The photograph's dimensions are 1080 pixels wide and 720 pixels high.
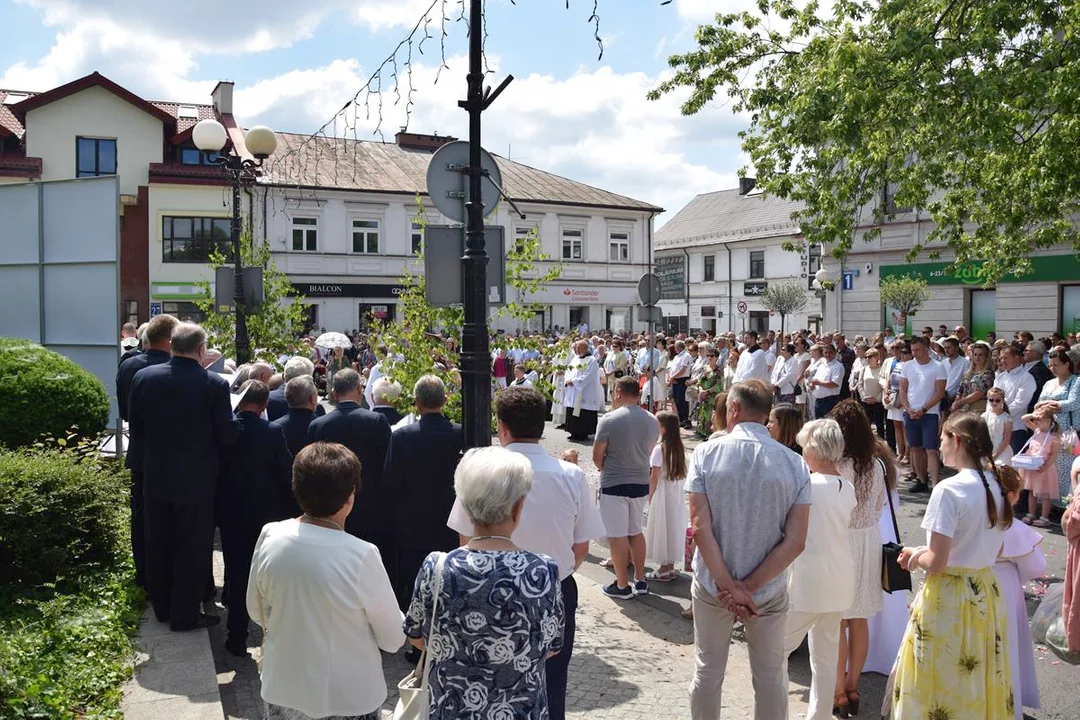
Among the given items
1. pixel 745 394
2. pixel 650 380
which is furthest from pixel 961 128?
pixel 745 394

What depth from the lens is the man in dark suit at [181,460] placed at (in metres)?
5.73

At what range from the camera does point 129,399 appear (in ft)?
Result: 20.1

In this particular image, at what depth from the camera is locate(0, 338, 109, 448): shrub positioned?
8.14 meters

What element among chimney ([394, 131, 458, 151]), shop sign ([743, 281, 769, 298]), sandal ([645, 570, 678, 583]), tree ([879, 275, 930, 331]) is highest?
chimney ([394, 131, 458, 151])

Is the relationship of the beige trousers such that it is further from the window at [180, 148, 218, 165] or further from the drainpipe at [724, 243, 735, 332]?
the drainpipe at [724, 243, 735, 332]

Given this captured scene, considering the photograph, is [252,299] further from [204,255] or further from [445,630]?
[204,255]

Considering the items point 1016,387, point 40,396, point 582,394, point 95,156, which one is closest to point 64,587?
point 40,396

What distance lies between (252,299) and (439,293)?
8.26m

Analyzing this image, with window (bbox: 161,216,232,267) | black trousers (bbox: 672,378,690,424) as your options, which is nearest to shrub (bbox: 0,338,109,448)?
black trousers (bbox: 672,378,690,424)

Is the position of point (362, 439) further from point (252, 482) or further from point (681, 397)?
point (681, 397)

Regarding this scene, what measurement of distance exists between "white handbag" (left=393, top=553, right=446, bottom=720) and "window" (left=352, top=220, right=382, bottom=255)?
4217 cm

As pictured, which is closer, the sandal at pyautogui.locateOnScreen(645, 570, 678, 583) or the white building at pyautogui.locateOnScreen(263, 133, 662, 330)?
the sandal at pyautogui.locateOnScreen(645, 570, 678, 583)

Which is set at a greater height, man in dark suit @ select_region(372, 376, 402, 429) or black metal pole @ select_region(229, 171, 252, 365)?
black metal pole @ select_region(229, 171, 252, 365)

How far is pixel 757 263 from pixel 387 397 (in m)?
49.5
